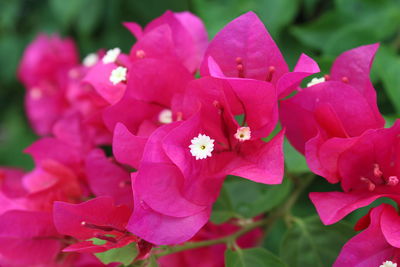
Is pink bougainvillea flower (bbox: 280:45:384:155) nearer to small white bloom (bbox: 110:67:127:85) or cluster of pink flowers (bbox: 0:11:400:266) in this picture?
cluster of pink flowers (bbox: 0:11:400:266)

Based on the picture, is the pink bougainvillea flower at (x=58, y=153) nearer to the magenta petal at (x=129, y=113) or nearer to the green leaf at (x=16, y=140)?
the magenta petal at (x=129, y=113)

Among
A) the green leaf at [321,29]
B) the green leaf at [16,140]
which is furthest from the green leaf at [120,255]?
the green leaf at [16,140]

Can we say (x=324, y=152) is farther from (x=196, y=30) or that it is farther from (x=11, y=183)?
(x=11, y=183)

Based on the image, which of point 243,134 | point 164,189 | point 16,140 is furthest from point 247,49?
point 16,140

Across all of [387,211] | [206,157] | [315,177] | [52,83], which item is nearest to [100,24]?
[52,83]

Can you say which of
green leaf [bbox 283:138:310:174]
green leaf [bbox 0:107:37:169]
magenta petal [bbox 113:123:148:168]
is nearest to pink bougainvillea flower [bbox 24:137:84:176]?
magenta petal [bbox 113:123:148:168]

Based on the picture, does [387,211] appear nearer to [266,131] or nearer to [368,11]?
[266,131]
